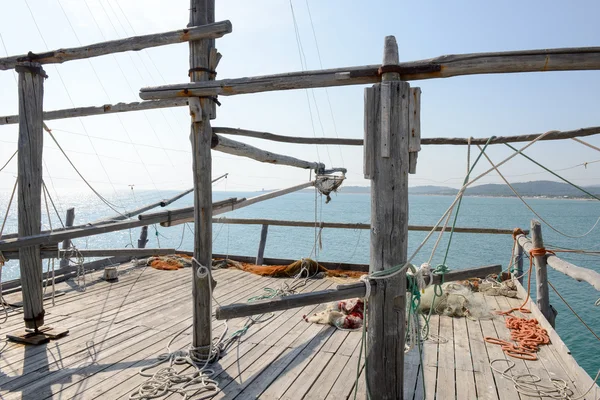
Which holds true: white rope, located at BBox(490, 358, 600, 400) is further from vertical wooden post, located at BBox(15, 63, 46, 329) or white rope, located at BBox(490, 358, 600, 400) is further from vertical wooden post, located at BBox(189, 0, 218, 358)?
vertical wooden post, located at BBox(15, 63, 46, 329)

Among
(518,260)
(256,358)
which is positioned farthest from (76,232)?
(518,260)

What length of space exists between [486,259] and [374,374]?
29.5 m

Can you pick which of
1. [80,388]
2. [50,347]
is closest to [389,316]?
[80,388]

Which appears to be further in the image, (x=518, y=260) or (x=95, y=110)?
(x=518, y=260)

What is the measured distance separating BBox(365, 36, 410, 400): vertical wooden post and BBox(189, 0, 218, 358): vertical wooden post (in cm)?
194

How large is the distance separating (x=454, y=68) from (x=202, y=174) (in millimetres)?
2583

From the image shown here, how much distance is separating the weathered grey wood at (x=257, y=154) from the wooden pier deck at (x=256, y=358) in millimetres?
2355

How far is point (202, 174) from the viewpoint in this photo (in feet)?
13.5

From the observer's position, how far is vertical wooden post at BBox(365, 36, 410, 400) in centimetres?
271

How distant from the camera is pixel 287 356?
14.5ft

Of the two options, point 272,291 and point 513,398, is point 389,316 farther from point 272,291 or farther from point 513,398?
point 272,291

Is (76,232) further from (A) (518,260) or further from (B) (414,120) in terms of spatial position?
(A) (518,260)

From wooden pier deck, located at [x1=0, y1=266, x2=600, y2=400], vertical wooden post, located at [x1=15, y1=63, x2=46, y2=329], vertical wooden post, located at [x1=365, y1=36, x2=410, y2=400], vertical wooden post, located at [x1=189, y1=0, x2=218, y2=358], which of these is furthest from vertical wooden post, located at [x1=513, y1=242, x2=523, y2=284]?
vertical wooden post, located at [x1=15, y1=63, x2=46, y2=329]

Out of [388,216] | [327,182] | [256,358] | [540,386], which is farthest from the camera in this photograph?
[327,182]
